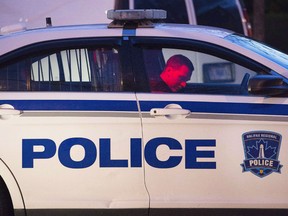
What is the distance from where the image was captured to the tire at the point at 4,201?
598 centimetres

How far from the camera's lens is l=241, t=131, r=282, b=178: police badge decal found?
5844 mm

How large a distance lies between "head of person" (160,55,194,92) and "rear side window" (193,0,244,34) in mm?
5262

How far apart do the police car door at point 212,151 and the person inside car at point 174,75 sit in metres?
0.08

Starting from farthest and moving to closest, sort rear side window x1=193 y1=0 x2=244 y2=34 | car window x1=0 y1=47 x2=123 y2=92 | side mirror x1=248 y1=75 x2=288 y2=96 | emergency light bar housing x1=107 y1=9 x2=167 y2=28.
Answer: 1. rear side window x1=193 y1=0 x2=244 y2=34
2. emergency light bar housing x1=107 y1=9 x2=167 y2=28
3. car window x1=0 y1=47 x2=123 y2=92
4. side mirror x1=248 y1=75 x2=288 y2=96

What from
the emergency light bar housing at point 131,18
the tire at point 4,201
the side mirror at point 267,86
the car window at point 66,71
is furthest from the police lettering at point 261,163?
the tire at point 4,201

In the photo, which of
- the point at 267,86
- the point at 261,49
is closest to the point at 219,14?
the point at 261,49

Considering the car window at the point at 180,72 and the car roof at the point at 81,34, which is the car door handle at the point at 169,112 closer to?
the car window at the point at 180,72

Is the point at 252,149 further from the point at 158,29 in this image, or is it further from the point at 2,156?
the point at 2,156

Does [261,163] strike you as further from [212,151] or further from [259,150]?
[212,151]

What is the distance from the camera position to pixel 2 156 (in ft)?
19.2

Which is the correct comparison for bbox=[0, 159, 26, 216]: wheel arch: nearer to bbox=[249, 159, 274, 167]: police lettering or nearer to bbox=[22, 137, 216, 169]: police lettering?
bbox=[22, 137, 216, 169]: police lettering

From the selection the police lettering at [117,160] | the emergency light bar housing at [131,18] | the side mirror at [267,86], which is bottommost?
the police lettering at [117,160]

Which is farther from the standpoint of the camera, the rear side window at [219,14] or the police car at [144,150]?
the rear side window at [219,14]

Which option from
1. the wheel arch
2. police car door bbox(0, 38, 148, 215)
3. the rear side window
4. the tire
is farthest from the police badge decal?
the rear side window
